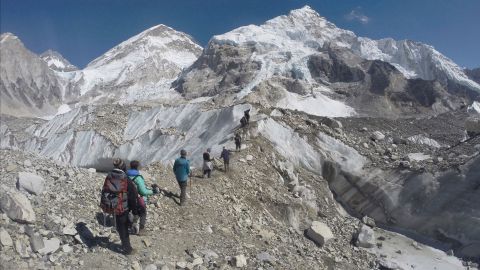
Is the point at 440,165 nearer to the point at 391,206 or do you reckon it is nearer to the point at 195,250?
the point at 391,206

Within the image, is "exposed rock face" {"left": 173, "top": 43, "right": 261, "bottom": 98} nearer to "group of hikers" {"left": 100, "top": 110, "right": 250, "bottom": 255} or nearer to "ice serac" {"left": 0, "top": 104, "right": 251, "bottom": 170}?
"ice serac" {"left": 0, "top": 104, "right": 251, "bottom": 170}

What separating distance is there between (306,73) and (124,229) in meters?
135

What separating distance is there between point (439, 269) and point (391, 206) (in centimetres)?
440

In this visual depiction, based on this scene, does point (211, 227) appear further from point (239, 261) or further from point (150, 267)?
point (150, 267)

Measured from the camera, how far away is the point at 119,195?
942cm

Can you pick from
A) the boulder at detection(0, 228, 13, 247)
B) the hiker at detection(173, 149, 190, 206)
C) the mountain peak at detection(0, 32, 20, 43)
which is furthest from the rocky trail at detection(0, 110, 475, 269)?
the mountain peak at detection(0, 32, 20, 43)

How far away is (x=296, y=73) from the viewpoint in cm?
14188

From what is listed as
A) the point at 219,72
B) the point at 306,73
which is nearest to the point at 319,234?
the point at 306,73

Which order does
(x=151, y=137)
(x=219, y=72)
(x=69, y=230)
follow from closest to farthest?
(x=69, y=230) → (x=151, y=137) → (x=219, y=72)

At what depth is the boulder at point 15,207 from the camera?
9.66 meters

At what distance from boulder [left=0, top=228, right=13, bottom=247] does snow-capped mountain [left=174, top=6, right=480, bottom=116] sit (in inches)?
3167

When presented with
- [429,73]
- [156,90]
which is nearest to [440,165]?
[156,90]

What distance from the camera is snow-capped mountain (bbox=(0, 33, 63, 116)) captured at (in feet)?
512

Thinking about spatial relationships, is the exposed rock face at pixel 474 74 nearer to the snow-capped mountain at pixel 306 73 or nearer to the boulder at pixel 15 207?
the snow-capped mountain at pixel 306 73
